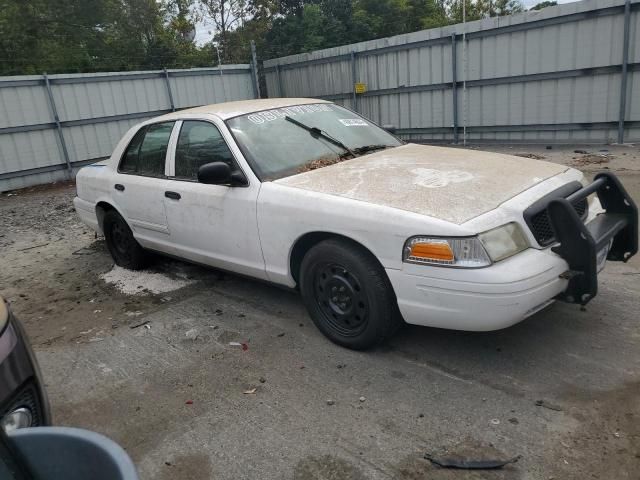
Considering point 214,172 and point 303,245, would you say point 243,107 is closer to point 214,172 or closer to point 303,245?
point 214,172

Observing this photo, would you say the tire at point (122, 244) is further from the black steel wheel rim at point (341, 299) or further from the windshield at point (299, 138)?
the black steel wheel rim at point (341, 299)

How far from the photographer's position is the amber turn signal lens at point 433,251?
290 cm

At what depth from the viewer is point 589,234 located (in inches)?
114

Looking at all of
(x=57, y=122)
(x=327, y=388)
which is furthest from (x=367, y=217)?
(x=57, y=122)

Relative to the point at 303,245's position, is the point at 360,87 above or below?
above

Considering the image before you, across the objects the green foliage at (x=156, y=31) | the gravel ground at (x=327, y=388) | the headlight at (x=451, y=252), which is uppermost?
the green foliage at (x=156, y=31)

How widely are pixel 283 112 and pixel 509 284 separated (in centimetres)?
254

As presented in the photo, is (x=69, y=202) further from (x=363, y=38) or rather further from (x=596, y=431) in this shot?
(x=363, y=38)

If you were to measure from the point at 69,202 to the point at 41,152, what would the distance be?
3065 millimetres

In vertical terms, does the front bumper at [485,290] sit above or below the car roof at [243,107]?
below

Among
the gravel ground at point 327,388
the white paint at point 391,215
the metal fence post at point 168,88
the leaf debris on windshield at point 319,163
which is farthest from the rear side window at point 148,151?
the metal fence post at point 168,88

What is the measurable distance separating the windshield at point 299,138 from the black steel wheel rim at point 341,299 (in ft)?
2.87

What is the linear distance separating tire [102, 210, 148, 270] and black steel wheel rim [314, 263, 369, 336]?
271cm

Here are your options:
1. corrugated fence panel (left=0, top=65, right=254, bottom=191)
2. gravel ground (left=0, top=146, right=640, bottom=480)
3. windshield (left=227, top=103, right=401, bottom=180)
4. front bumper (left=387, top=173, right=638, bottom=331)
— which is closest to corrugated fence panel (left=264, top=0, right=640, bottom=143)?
corrugated fence panel (left=0, top=65, right=254, bottom=191)
